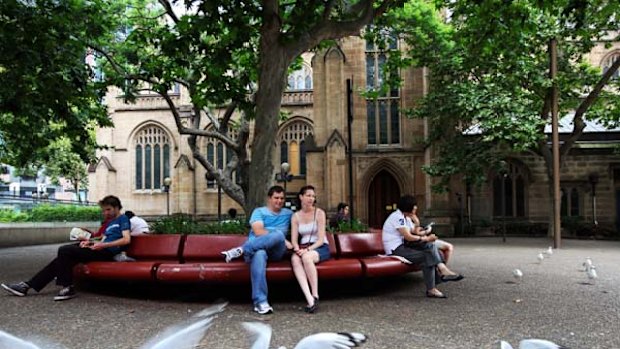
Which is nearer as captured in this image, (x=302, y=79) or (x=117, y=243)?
(x=117, y=243)

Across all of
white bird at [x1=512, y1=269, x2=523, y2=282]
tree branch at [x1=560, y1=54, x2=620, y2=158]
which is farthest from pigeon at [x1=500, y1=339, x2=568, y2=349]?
tree branch at [x1=560, y1=54, x2=620, y2=158]

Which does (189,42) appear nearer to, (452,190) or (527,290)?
(527,290)

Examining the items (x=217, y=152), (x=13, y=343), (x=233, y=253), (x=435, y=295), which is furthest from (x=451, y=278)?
(x=217, y=152)

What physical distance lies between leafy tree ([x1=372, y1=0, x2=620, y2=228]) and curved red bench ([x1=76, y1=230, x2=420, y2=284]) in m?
11.4

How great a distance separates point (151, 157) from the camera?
3638 cm

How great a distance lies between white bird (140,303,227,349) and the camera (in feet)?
17.0

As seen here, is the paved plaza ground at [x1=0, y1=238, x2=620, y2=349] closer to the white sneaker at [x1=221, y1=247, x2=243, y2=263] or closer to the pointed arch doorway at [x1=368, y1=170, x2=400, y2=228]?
the white sneaker at [x1=221, y1=247, x2=243, y2=263]

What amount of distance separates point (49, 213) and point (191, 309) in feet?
80.4

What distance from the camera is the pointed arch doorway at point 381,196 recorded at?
27891 mm

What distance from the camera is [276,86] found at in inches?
338

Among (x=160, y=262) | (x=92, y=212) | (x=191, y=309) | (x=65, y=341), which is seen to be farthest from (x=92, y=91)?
(x=92, y=212)

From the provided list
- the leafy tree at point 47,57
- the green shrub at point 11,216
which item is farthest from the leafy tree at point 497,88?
the green shrub at point 11,216

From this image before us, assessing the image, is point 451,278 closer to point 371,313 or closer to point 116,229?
point 371,313

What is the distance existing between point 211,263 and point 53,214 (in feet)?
80.6
